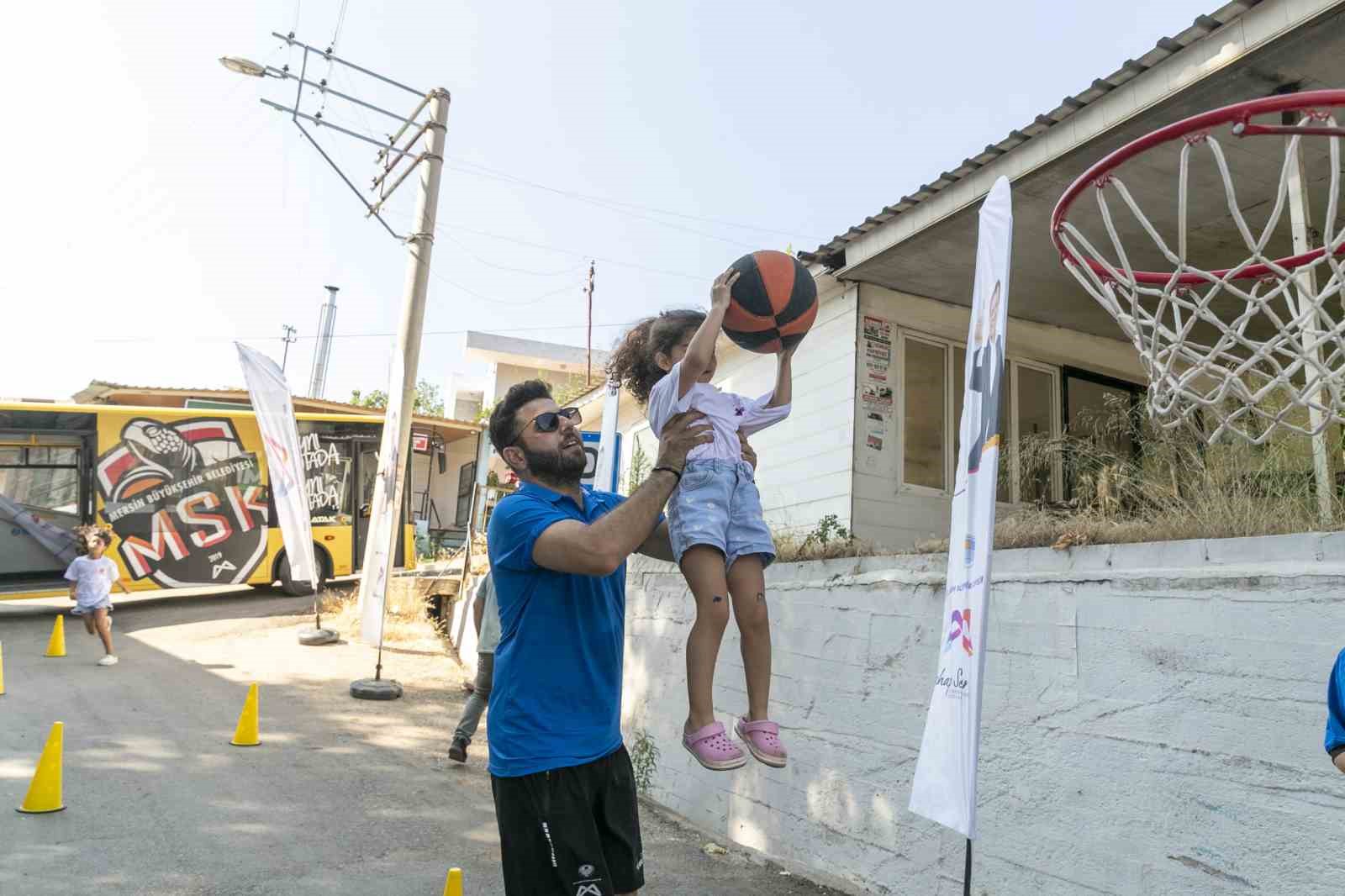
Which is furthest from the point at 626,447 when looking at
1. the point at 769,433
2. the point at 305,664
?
the point at 305,664

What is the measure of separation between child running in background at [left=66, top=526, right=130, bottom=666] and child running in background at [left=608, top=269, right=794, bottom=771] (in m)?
10.8

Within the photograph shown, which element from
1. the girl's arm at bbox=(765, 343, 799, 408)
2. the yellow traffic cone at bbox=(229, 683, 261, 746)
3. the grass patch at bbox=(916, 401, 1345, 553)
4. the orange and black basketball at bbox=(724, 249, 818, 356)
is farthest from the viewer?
the yellow traffic cone at bbox=(229, 683, 261, 746)

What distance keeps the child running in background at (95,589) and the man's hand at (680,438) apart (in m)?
11.0

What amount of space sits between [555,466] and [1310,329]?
3362mm

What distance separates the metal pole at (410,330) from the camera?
12602 mm

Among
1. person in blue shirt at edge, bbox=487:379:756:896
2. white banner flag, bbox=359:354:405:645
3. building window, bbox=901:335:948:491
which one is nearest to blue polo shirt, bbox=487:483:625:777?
person in blue shirt at edge, bbox=487:379:756:896

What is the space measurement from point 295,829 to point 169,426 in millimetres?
11650

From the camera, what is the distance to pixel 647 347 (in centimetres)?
375

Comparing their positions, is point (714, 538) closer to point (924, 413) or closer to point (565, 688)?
point (565, 688)

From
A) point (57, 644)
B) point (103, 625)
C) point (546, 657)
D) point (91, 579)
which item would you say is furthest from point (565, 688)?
point (57, 644)

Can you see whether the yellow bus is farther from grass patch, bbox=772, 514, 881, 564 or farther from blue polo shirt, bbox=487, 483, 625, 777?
blue polo shirt, bbox=487, 483, 625, 777

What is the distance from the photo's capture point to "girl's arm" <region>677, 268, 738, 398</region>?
3279mm

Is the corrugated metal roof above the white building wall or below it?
above

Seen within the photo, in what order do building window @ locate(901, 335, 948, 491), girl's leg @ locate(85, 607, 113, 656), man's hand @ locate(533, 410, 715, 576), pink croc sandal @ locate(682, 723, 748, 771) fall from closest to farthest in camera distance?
man's hand @ locate(533, 410, 715, 576) → pink croc sandal @ locate(682, 723, 748, 771) → building window @ locate(901, 335, 948, 491) → girl's leg @ locate(85, 607, 113, 656)
